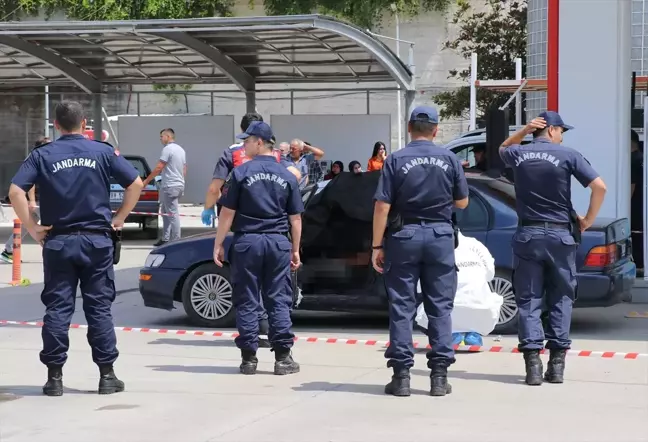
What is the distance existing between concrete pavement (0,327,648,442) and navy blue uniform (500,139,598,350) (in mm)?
431

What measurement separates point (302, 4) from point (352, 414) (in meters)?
37.1

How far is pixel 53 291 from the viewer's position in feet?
24.5

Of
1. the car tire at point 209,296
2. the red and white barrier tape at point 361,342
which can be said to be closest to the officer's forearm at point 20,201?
the red and white barrier tape at point 361,342

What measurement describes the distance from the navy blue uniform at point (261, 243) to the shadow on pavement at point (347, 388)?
1.55ft

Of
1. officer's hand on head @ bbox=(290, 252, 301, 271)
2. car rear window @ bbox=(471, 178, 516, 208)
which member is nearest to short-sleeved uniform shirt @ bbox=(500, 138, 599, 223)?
officer's hand on head @ bbox=(290, 252, 301, 271)

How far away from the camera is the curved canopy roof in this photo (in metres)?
19.1

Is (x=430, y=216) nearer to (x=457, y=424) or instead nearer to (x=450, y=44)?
(x=457, y=424)

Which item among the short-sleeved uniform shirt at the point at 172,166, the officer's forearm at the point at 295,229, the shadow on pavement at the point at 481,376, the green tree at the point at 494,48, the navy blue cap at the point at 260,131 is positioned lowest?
the shadow on pavement at the point at 481,376

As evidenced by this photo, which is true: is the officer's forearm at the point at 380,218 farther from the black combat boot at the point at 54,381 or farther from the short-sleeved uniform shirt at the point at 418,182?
the black combat boot at the point at 54,381

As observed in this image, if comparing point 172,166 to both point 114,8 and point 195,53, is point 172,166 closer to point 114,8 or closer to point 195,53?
point 195,53

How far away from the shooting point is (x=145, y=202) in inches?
880

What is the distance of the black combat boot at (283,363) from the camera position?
838cm

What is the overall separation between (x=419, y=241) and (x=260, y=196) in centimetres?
131

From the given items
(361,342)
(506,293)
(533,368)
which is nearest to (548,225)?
(533,368)
